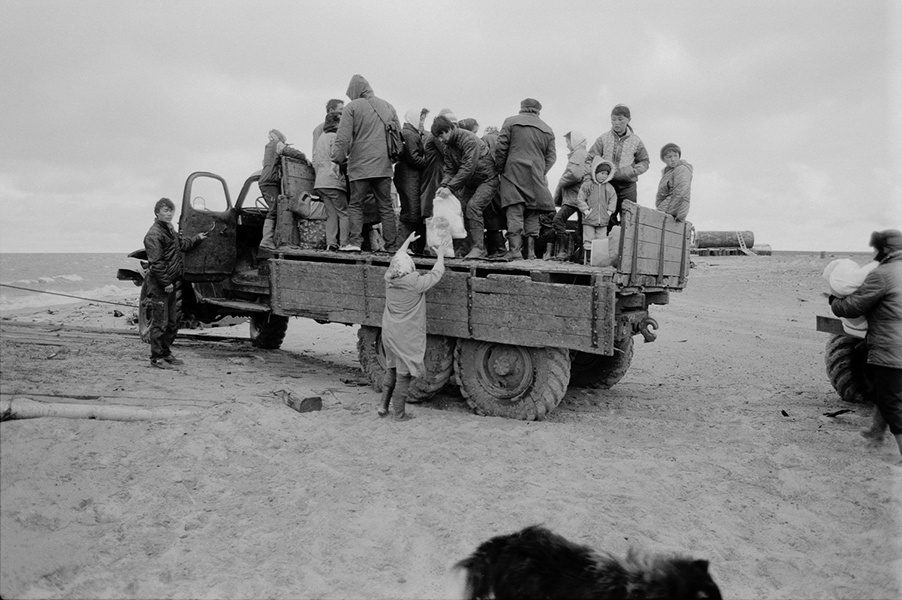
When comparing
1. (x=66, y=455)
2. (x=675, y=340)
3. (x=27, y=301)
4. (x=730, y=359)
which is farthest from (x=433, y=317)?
(x=27, y=301)

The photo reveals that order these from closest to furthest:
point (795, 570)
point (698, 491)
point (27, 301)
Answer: point (795, 570) < point (698, 491) < point (27, 301)

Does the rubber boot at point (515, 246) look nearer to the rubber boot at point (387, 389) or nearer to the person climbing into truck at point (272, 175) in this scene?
the rubber boot at point (387, 389)

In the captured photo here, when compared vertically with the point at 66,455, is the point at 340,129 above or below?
above

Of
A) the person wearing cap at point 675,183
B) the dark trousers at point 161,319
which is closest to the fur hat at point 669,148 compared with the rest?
the person wearing cap at point 675,183

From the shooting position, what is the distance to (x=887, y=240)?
15.6 feet

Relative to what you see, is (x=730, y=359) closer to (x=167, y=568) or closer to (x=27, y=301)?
(x=167, y=568)

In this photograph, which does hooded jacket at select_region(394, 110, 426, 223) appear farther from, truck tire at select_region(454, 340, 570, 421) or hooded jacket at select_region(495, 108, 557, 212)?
truck tire at select_region(454, 340, 570, 421)

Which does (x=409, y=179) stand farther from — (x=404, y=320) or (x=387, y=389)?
(x=387, y=389)

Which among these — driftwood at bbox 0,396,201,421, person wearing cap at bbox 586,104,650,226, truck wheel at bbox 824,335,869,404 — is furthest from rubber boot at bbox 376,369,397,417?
truck wheel at bbox 824,335,869,404

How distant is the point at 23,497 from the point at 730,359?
29.8 ft

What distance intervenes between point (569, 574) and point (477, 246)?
444 centimetres

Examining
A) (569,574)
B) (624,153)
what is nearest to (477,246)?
(624,153)

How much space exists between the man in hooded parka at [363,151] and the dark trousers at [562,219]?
6.34 feet

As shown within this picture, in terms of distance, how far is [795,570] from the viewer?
3.44 meters
